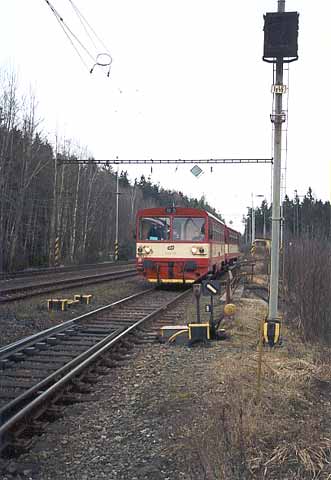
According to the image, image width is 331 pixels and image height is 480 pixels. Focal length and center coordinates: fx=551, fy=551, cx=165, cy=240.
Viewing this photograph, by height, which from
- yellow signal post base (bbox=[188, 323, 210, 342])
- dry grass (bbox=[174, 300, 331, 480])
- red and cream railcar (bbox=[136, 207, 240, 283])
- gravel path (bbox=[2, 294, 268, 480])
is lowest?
gravel path (bbox=[2, 294, 268, 480])

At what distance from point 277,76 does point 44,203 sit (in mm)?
35034

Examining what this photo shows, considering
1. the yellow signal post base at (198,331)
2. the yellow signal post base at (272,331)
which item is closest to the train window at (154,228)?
the yellow signal post base at (198,331)

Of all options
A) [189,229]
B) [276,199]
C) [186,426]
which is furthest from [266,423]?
[189,229]

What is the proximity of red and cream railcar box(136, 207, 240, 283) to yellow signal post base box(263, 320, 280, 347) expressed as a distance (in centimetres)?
1040

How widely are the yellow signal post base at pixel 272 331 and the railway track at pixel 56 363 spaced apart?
2.30 metres

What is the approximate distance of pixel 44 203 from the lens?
4197 cm

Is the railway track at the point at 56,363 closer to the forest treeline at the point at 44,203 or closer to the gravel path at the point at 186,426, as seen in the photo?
the gravel path at the point at 186,426

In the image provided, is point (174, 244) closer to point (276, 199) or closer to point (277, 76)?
point (276, 199)

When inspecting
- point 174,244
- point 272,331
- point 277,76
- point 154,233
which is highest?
point 277,76

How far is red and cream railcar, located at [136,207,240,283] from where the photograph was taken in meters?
19.4

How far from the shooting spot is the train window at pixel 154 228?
1978cm

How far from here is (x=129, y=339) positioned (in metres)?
9.81

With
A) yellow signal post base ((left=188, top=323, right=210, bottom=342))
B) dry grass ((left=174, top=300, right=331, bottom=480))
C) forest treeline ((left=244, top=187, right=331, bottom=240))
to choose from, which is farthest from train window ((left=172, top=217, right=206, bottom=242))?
dry grass ((left=174, top=300, right=331, bottom=480))

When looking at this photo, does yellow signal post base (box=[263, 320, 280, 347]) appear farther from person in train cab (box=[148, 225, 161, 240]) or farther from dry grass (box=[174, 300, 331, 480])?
person in train cab (box=[148, 225, 161, 240])
